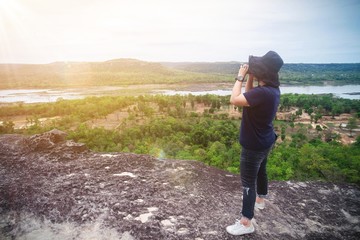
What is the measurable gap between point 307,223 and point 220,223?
1380 mm

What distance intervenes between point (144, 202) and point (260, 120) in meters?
2.07

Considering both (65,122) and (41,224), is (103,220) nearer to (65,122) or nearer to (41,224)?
(41,224)

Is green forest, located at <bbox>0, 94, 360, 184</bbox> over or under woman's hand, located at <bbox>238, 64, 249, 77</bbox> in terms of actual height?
under

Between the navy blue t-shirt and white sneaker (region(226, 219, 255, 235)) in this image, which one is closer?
the navy blue t-shirt

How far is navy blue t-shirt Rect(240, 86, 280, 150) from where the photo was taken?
273 cm

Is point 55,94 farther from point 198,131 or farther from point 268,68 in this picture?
point 268,68

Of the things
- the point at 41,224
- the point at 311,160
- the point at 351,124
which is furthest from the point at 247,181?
the point at 351,124

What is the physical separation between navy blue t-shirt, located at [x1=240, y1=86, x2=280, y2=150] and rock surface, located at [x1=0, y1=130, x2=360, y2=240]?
48.5 inches

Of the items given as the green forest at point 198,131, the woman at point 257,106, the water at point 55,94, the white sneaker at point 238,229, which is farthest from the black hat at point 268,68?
the water at point 55,94

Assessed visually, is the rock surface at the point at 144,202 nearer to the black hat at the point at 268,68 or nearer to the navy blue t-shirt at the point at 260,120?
the navy blue t-shirt at the point at 260,120

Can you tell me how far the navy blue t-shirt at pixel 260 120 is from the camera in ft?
8.95

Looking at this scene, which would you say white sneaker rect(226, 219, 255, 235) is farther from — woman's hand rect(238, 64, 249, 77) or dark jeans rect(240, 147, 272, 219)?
woman's hand rect(238, 64, 249, 77)

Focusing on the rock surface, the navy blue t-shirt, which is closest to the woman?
the navy blue t-shirt

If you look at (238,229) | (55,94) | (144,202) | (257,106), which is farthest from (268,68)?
(55,94)
